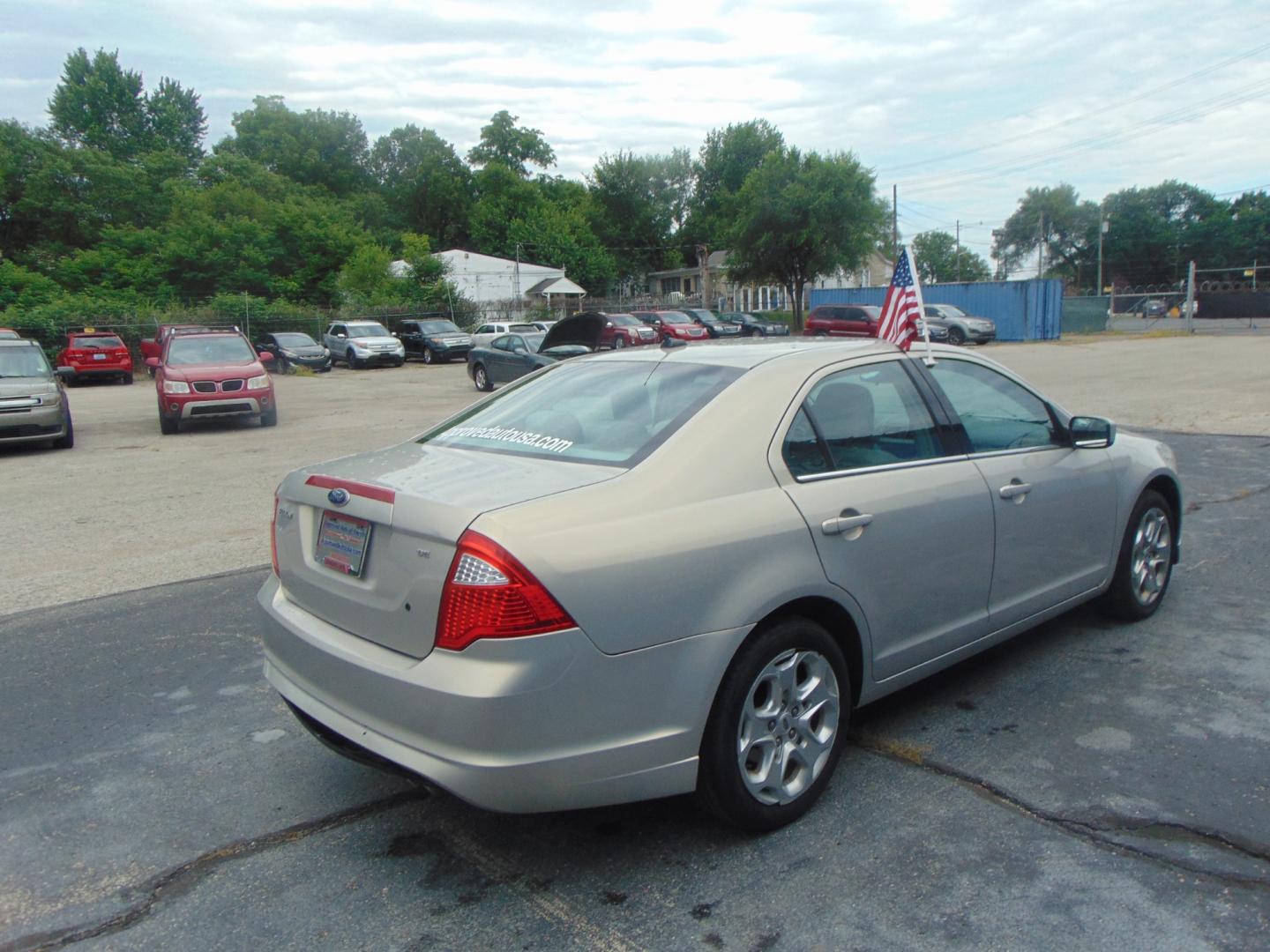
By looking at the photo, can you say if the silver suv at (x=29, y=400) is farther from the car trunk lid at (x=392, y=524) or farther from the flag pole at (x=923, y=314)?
the flag pole at (x=923, y=314)

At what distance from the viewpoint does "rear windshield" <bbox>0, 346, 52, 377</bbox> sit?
13.5 metres

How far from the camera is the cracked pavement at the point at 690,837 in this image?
2.68 m

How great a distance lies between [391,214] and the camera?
8856 centimetres

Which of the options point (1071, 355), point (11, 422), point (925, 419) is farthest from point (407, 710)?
point (1071, 355)

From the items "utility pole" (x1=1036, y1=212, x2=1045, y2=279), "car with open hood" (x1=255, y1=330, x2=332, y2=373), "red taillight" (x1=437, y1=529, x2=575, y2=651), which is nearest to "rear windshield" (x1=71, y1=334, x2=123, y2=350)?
"car with open hood" (x1=255, y1=330, x2=332, y2=373)

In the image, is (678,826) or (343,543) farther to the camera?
(678,826)

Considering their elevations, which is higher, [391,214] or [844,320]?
[391,214]

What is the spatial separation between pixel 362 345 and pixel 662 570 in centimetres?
3321

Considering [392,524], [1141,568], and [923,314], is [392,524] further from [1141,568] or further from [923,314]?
[1141,568]

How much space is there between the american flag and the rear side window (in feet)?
2.07

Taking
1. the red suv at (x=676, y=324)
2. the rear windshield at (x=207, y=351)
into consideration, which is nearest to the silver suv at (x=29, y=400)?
the rear windshield at (x=207, y=351)

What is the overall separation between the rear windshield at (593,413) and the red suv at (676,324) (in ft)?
87.9

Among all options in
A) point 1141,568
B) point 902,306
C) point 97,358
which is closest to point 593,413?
point 902,306

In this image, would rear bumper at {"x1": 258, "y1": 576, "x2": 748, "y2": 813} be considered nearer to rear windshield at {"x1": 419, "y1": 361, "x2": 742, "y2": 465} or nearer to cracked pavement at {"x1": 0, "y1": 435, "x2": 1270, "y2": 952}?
cracked pavement at {"x1": 0, "y1": 435, "x2": 1270, "y2": 952}
